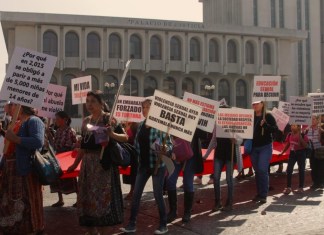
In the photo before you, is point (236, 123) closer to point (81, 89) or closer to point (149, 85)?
point (81, 89)

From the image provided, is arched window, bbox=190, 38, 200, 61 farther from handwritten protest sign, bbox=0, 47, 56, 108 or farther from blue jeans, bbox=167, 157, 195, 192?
handwritten protest sign, bbox=0, 47, 56, 108

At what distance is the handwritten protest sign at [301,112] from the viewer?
9297 millimetres

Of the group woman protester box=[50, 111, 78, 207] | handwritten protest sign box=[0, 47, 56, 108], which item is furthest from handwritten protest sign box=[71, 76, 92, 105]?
handwritten protest sign box=[0, 47, 56, 108]

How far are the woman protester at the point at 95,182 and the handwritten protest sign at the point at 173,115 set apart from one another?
1.75 ft

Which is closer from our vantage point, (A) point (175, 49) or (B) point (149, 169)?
(B) point (149, 169)

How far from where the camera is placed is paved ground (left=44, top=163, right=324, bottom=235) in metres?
6.00

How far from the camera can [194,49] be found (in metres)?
62.0

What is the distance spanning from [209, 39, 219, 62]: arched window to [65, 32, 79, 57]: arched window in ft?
58.1

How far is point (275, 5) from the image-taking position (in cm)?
8044

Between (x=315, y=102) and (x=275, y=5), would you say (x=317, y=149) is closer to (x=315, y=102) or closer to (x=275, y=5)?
(x=315, y=102)

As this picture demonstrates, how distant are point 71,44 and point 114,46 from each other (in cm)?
524

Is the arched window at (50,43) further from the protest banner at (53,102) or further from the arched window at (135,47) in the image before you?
the protest banner at (53,102)

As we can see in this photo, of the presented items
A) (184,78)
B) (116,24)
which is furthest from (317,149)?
(184,78)

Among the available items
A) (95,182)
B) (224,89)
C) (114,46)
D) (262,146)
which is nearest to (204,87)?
(224,89)
